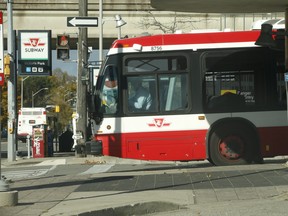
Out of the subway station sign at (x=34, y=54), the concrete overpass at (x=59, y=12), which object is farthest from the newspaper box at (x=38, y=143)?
the concrete overpass at (x=59, y=12)

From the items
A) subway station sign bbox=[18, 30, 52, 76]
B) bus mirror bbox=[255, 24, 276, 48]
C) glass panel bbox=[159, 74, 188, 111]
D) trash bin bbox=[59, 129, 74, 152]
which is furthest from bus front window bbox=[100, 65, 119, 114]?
trash bin bbox=[59, 129, 74, 152]

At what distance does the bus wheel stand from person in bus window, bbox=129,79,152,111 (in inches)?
77.6

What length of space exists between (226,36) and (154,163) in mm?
6649

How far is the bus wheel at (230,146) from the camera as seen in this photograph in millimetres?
14390

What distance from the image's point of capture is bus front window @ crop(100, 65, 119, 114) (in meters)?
14.6

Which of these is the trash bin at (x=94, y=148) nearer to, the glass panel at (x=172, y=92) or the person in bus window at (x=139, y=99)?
the person in bus window at (x=139, y=99)

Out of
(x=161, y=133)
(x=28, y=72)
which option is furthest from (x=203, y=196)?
(x=28, y=72)

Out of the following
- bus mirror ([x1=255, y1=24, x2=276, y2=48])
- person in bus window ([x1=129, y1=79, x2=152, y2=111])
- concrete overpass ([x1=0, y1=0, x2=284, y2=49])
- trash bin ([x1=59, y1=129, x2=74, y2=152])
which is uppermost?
concrete overpass ([x1=0, y1=0, x2=284, y2=49])

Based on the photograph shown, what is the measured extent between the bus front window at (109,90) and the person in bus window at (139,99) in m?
0.45

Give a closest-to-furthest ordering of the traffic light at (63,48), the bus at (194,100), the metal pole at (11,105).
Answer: the bus at (194,100), the traffic light at (63,48), the metal pole at (11,105)

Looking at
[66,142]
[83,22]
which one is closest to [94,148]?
[83,22]

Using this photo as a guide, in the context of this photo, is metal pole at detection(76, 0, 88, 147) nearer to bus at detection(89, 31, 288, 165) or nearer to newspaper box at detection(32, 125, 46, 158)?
newspaper box at detection(32, 125, 46, 158)

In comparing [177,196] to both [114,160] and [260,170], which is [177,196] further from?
[114,160]

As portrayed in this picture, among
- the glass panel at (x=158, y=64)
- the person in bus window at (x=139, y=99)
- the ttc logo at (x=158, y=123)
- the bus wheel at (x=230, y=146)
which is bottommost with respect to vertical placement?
the bus wheel at (x=230, y=146)
